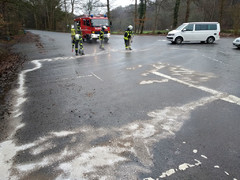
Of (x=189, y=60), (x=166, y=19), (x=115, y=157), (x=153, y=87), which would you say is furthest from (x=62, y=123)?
(x=166, y=19)

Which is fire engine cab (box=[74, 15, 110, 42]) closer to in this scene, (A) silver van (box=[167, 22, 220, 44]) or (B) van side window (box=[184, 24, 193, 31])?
(A) silver van (box=[167, 22, 220, 44])

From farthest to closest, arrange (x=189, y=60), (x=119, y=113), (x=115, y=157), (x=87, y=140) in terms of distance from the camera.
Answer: (x=189, y=60), (x=119, y=113), (x=87, y=140), (x=115, y=157)

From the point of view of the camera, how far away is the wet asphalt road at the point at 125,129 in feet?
9.91

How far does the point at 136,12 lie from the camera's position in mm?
36156

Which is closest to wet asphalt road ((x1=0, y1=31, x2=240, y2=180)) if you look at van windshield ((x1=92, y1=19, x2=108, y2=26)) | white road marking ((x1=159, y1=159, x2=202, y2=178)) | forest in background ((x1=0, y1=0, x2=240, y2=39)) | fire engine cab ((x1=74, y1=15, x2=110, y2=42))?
white road marking ((x1=159, y1=159, x2=202, y2=178))

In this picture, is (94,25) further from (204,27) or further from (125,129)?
(125,129)

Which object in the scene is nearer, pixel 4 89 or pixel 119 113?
pixel 119 113

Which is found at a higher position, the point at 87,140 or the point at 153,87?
the point at 153,87

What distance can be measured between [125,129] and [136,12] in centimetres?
3563

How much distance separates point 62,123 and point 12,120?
4.12 ft

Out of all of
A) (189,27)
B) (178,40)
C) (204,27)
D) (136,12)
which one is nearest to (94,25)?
(178,40)

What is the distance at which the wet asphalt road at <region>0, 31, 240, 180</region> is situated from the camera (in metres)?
3.02

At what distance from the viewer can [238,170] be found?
293 centimetres

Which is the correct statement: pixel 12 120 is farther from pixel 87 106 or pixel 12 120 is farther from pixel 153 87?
pixel 153 87
